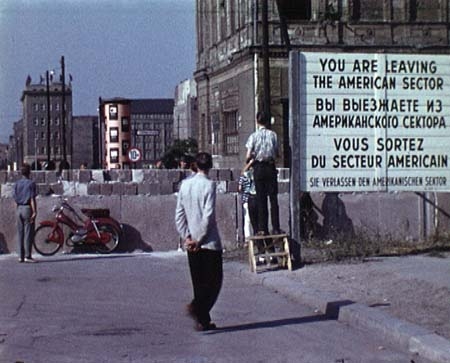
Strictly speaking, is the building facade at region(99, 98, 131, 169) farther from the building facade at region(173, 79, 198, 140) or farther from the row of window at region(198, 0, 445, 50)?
the building facade at region(173, 79, 198, 140)

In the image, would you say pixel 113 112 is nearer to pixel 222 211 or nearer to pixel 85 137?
pixel 222 211

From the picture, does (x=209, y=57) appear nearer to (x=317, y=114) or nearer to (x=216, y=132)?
(x=216, y=132)

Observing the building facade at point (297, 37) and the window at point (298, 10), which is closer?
the building facade at point (297, 37)

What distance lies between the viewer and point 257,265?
14.7m

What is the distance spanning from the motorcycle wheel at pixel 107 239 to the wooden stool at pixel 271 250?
4433mm

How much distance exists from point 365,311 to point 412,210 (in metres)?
9.23

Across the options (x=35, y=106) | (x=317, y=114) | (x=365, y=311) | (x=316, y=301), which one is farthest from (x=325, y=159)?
(x=35, y=106)

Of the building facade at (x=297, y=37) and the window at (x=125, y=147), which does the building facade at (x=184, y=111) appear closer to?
the window at (x=125, y=147)

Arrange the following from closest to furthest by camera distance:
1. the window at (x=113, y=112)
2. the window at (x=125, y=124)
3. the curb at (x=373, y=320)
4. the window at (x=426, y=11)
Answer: the curb at (x=373, y=320)
the window at (x=426, y=11)
the window at (x=113, y=112)
the window at (x=125, y=124)

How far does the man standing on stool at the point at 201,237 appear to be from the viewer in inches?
380

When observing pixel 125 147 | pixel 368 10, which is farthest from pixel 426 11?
pixel 125 147

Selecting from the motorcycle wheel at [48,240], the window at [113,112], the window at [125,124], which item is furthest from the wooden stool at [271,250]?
the window at [125,124]

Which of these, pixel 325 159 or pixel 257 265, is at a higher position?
pixel 325 159

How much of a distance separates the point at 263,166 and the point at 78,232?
5567 millimetres
